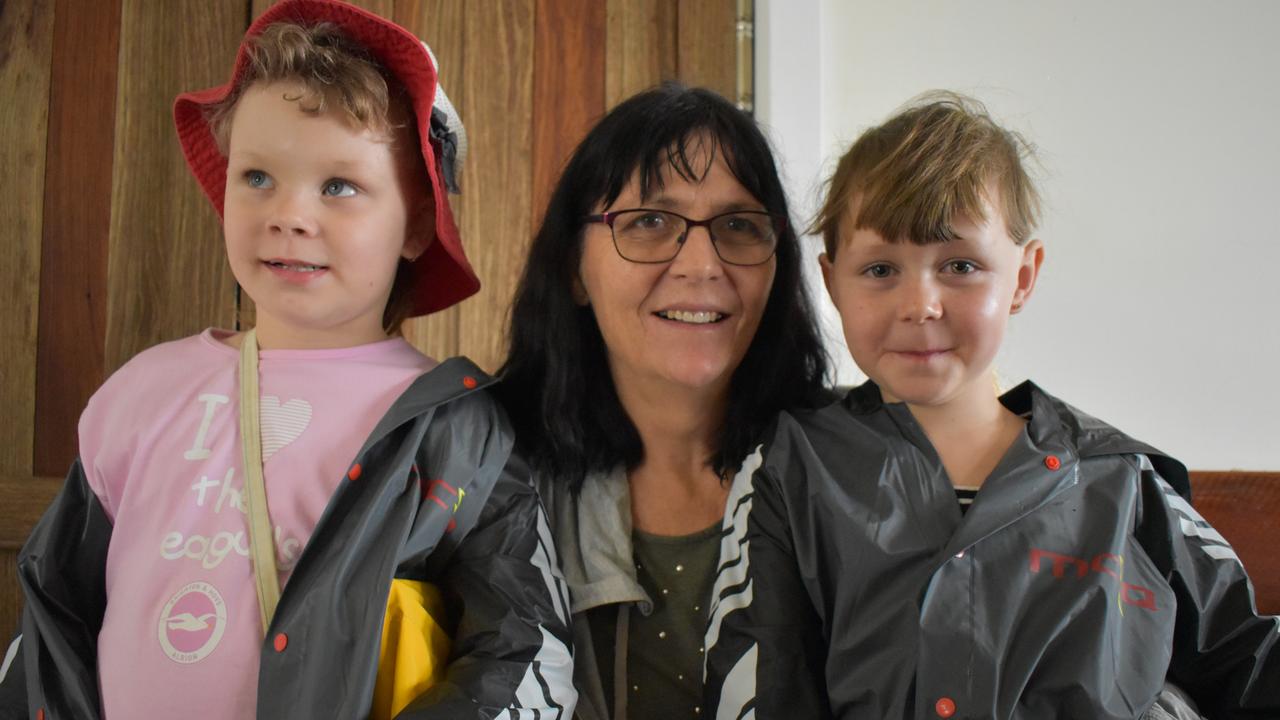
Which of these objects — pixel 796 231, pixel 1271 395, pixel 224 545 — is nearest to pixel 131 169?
pixel 224 545

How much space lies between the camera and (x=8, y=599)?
1.82 meters

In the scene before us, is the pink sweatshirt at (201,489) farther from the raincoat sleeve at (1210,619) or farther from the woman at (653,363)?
the raincoat sleeve at (1210,619)

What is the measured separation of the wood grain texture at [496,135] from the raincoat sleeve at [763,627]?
93 cm

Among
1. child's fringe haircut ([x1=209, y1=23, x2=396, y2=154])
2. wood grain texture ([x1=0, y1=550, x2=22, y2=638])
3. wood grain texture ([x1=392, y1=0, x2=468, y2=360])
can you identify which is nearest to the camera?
child's fringe haircut ([x1=209, y1=23, x2=396, y2=154])

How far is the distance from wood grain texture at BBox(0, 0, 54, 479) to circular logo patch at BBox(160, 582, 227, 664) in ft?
3.57

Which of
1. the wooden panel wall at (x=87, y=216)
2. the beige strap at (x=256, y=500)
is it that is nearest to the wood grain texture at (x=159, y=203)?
the wooden panel wall at (x=87, y=216)

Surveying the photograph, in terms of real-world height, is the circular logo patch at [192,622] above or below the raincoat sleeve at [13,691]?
above

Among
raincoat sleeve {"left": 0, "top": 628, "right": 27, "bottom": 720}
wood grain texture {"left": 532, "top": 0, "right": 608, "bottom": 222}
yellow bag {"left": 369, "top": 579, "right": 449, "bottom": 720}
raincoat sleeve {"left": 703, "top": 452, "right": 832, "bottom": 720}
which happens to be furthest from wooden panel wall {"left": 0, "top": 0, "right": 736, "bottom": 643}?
raincoat sleeve {"left": 703, "top": 452, "right": 832, "bottom": 720}

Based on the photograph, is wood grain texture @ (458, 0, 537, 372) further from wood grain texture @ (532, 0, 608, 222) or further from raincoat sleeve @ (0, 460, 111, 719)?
raincoat sleeve @ (0, 460, 111, 719)

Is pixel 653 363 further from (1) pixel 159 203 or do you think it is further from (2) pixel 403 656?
(1) pixel 159 203

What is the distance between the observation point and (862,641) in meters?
1.05

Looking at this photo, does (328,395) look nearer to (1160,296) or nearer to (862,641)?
(862,641)

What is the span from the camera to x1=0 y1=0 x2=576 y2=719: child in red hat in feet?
3.37

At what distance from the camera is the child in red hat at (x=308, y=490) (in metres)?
1.03
